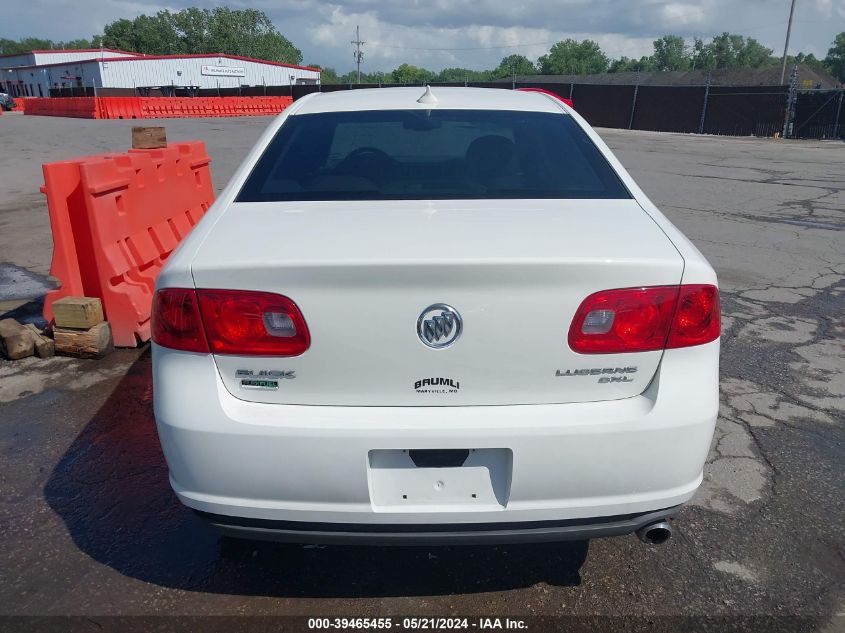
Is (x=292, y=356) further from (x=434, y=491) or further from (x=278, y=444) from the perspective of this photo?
(x=434, y=491)

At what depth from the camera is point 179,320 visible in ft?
6.60

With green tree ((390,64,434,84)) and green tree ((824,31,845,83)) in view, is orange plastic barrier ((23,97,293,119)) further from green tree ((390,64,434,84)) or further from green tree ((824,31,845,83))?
green tree ((824,31,845,83))

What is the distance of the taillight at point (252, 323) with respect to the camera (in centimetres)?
193

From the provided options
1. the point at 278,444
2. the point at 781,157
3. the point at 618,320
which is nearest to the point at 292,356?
the point at 278,444

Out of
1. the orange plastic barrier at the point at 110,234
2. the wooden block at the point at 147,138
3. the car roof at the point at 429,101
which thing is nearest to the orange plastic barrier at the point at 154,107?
the wooden block at the point at 147,138

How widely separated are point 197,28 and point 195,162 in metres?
117

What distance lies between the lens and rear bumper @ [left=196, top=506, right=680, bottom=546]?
201 cm

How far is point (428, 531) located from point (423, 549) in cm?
72

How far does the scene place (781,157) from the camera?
19125 mm

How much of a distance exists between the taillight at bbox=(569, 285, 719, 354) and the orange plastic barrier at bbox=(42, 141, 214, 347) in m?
3.63

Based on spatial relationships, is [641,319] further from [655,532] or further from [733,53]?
[733,53]

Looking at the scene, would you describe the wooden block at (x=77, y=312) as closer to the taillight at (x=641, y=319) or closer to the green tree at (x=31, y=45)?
the taillight at (x=641, y=319)

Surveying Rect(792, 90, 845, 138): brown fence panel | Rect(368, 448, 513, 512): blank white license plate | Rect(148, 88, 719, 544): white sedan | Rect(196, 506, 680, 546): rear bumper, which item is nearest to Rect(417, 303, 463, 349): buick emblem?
Rect(148, 88, 719, 544): white sedan

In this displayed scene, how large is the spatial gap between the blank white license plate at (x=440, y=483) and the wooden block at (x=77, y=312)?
10.8 ft
